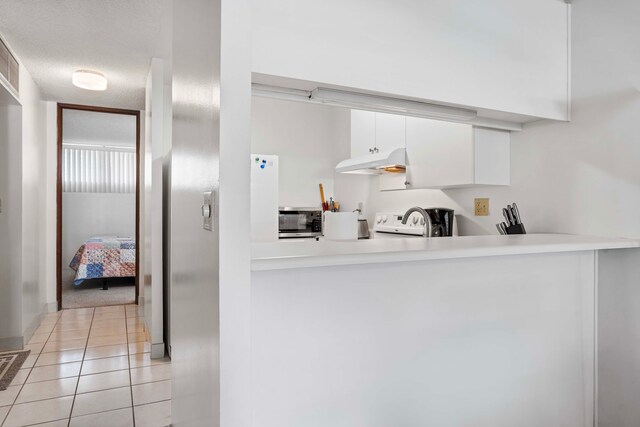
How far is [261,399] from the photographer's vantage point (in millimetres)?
1049

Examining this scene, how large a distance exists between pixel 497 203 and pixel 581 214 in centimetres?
51

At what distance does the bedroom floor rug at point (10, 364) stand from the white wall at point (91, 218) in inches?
146

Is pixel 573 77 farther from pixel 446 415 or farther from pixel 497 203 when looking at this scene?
pixel 446 415

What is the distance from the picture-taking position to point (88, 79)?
3344 mm

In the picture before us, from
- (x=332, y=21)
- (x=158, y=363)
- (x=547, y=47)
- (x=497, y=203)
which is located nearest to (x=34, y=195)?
(x=158, y=363)

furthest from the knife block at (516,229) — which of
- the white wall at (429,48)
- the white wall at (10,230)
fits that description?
the white wall at (10,230)

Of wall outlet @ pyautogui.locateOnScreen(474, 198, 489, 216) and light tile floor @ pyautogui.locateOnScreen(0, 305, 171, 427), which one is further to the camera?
wall outlet @ pyautogui.locateOnScreen(474, 198, 489, 216)

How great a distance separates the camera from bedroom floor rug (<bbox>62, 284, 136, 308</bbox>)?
4707 millimetres

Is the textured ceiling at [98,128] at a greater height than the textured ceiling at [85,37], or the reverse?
the textured ceiling at [98,128]

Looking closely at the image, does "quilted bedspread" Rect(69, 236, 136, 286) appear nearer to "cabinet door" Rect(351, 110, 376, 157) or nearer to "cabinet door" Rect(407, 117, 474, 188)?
"cabinet door" Rect(351, 110, 376, 157)

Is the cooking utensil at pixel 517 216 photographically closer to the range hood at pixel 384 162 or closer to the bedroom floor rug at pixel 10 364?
the range hood at pixel 384 162

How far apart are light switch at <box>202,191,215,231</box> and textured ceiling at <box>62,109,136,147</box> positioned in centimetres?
494

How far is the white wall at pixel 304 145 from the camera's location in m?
4.32

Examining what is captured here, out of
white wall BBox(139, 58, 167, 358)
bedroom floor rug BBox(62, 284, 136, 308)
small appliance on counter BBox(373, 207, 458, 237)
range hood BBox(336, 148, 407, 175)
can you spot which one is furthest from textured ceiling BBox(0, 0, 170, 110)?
bedroom floor rug BBox(62, 284, 136, 308)
